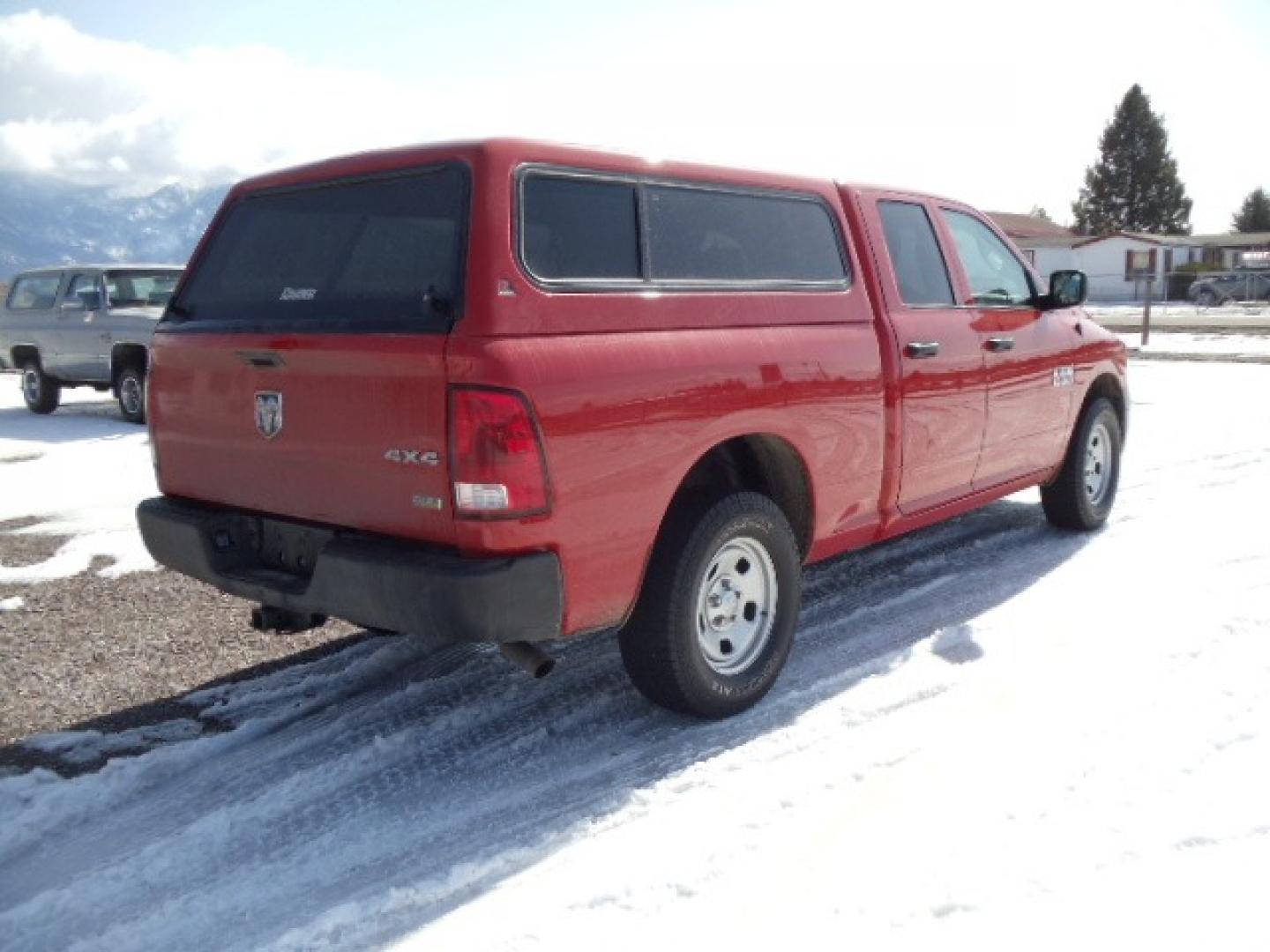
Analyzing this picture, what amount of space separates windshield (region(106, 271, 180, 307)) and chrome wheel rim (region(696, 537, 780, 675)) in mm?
10418

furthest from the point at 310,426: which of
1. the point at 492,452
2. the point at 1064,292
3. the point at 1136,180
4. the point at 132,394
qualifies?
the point at 1136,180

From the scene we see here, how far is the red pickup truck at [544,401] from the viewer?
295 centimetres

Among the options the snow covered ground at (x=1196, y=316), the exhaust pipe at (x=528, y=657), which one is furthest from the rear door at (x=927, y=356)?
the snow covered ground at (x=1196, y=316)

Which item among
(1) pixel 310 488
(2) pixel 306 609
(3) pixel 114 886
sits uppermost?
(1) pixel 310 488

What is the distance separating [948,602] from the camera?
189 inches

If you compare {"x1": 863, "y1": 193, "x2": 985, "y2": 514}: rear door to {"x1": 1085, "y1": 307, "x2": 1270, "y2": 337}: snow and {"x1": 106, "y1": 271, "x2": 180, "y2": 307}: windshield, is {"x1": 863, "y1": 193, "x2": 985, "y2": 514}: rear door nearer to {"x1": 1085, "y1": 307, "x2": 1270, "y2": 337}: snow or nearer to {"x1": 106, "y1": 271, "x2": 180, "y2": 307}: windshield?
{"x1": 106, "y1": 271, "x2": 180, "y2": 307}: windshield

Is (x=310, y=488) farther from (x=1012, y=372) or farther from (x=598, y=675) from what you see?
(x=1012, y=372)

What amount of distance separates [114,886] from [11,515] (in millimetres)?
4949

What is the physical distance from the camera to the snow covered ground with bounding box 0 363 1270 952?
99.7 inches

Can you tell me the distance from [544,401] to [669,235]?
0.95 m

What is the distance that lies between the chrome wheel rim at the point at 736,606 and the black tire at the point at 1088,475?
2767 millimetres

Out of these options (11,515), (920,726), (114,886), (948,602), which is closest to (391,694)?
(114,886)

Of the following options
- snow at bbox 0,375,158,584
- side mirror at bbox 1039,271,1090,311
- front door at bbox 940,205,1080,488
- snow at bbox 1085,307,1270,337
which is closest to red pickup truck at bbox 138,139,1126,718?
front door at bbox 940,205,1080,488

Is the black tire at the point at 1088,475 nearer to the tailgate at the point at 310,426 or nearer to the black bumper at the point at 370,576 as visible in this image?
the black bumper at the point at 370,576
